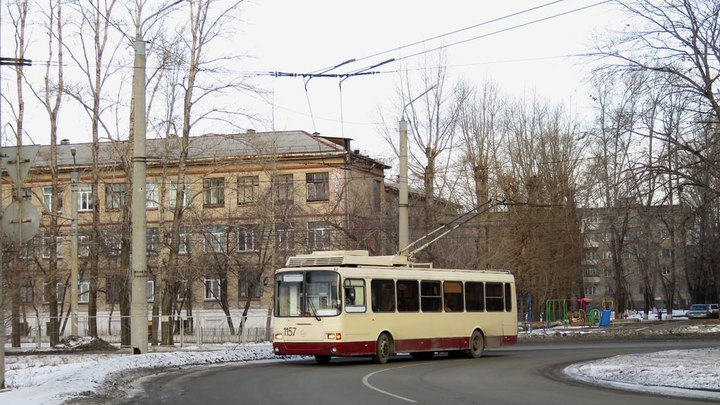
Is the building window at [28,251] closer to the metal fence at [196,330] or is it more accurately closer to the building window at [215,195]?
the metal fence at [196,330]

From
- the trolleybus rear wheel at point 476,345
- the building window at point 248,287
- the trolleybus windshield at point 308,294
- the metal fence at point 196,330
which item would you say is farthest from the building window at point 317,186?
the trolleybus windshield at point 308,294

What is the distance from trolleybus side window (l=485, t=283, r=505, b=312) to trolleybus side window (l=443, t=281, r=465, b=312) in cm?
156

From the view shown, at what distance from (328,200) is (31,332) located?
1978 cm

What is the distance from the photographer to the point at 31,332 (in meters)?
49.5

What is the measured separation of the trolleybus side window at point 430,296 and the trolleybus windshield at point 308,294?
144 inches

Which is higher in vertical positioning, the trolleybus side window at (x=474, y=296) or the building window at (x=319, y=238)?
the building window at (x=319, y=238)

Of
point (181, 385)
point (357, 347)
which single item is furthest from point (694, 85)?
point (181, 385)

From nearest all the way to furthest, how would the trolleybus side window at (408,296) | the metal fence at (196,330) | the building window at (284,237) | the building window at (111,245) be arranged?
the trolleybus side window at (408,296) < the metal fence at (196,330) < the building window at (111,245) < the building window at (284,237)

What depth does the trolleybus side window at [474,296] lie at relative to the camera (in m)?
29.5

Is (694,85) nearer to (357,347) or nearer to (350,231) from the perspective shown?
(357,347)

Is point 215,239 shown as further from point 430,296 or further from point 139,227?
point 139,227

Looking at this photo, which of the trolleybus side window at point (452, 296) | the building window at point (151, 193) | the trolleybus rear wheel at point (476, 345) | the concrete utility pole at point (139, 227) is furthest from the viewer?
the building window at point (151, 193)

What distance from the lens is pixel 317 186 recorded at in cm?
6406

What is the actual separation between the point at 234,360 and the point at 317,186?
3690cm
